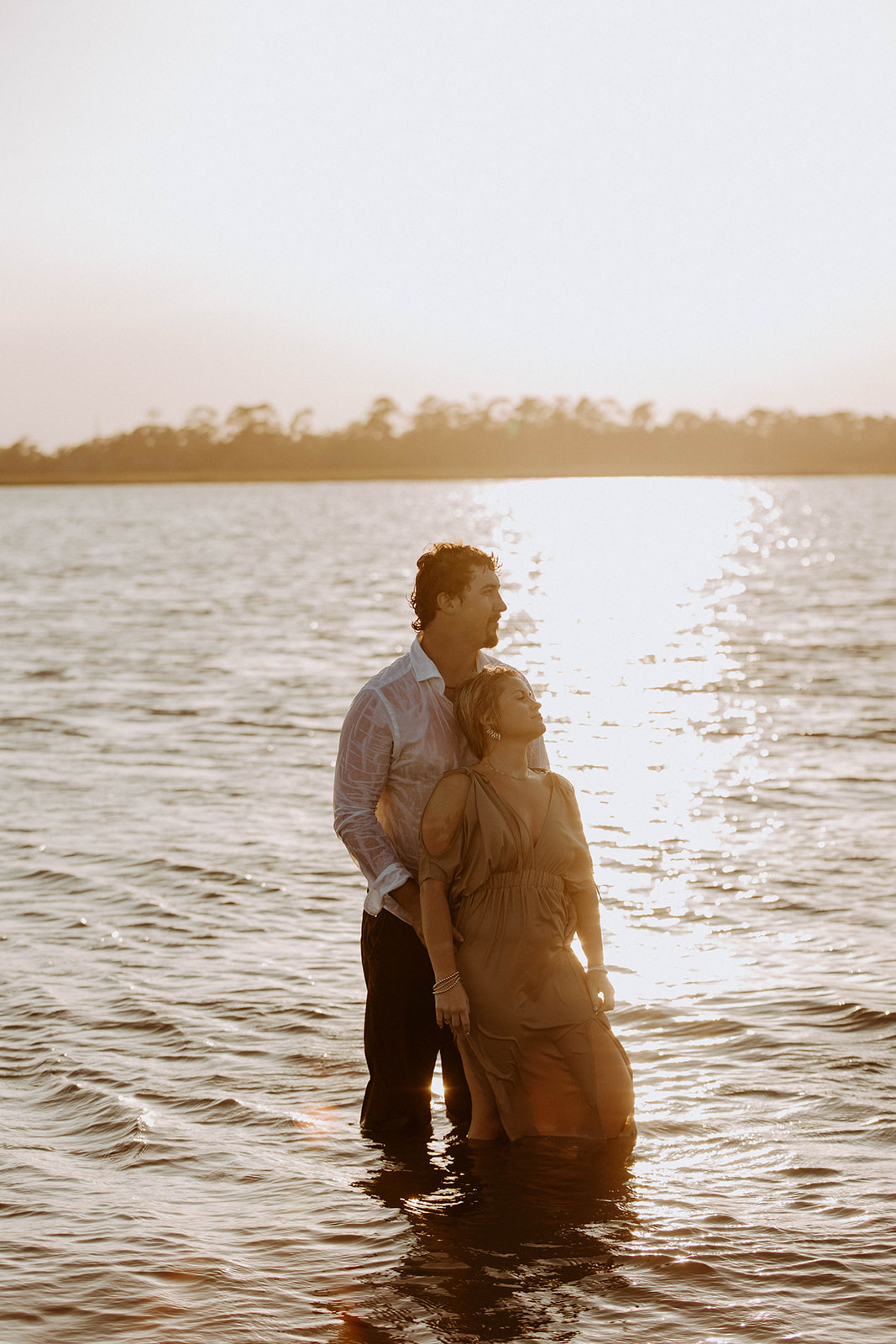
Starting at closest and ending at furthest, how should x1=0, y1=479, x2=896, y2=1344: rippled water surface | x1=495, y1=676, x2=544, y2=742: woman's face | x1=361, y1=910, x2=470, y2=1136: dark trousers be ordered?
x1=0, y1=479, x2=896, y2=1344: rippled water surface < x1=495, y1=676, x2=544, y2=742: woman's face < x1=361, y1=910, x2=470, y2=1136: dark trousers

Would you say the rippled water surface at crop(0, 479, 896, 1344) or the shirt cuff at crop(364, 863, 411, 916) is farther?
the shirt cuff at crop(364, 863, 411, 916)

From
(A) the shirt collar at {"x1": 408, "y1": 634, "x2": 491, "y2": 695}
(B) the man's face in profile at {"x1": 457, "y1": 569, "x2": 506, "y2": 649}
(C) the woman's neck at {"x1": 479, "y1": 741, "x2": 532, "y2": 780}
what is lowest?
(C) the woman's neck at {"x1": 479, "y1": 741, "x2": 532, "y2": 780}

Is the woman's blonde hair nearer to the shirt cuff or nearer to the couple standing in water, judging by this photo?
the couple standing in water

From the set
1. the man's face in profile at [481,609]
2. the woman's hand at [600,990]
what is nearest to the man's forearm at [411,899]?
the woman's hand at [600,990]

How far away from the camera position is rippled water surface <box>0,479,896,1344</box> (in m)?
4.82

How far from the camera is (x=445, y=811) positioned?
4953 millimetres

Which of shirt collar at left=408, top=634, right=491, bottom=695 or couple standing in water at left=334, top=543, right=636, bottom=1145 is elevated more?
shirt collar at left=408, top=634, right=491, bottom=695

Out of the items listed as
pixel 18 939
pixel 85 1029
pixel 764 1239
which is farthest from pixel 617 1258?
pixel 18 939

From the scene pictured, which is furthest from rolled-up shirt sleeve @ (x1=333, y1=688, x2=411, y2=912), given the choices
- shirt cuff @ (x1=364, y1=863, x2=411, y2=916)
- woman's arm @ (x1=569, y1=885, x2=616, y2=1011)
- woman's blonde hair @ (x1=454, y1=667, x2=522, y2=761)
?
woman's arm @ (x1=569, y1=885, x2=616, y2=1011)

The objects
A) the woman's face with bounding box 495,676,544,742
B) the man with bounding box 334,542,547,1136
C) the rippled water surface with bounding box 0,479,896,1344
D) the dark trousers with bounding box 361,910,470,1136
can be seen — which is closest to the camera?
the rippled water surface with bounding box 0,479,896,1344

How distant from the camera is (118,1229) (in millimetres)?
5375

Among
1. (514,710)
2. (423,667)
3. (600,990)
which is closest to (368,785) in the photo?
(423,667)

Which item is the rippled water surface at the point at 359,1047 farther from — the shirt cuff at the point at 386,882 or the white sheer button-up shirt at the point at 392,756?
the white sheer button-up shirt at the point at 392,756

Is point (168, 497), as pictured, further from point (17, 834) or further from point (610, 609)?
point (17, 834)
